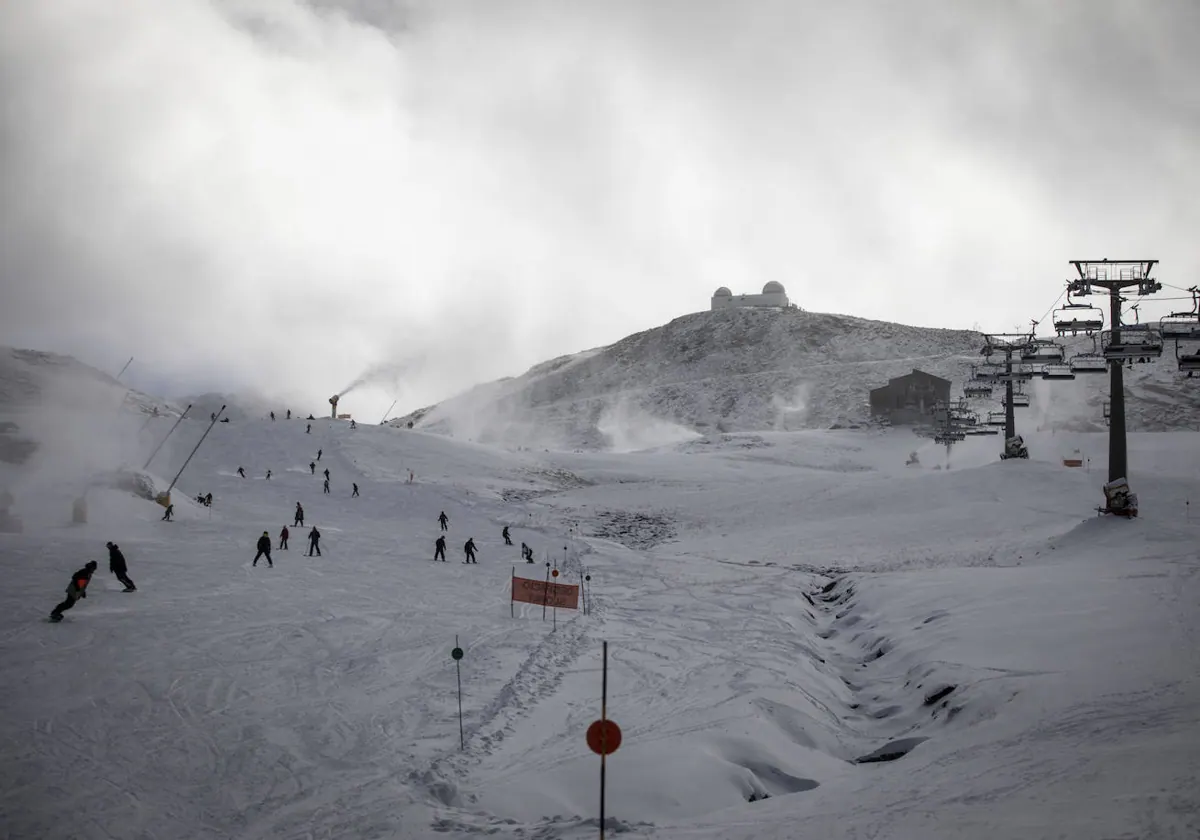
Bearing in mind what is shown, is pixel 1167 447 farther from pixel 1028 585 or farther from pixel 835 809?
pixel 835 809

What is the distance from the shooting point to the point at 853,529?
141ft

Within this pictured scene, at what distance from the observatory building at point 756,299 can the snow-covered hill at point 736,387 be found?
6667 mm

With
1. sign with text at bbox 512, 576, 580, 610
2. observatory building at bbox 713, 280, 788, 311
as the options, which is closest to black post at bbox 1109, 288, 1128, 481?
sign with text at bbox 512, 576, 580, 610

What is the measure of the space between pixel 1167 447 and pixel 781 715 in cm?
7724

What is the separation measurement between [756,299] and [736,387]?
5654 centimetres

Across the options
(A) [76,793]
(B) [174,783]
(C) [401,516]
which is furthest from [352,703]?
(C) [401,516]

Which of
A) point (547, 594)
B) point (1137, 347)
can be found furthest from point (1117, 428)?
point (547, 594)

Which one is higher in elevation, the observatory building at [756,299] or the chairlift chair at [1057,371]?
the observatory building at [756,299]

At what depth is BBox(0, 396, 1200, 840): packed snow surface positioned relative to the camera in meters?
9.91

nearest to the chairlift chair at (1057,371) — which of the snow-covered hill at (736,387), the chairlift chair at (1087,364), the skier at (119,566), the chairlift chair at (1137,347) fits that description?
the chairlift chair at (1087,364)

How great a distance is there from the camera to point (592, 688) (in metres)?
16.4

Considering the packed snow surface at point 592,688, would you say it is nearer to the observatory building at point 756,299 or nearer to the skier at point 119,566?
the skier at point 119,566

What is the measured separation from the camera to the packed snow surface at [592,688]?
9.91 m

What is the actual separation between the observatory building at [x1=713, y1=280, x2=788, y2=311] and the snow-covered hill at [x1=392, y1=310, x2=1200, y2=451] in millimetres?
6667
